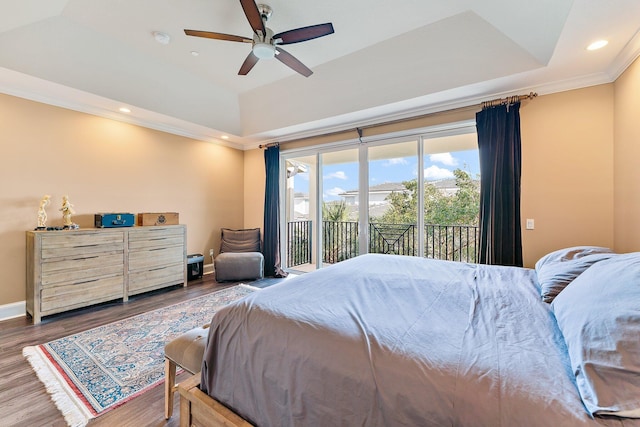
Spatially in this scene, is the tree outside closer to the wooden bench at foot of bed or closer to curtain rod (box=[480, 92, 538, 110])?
curtain rod (box=[480, 92, 538, 110])

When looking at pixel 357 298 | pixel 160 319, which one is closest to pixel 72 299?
pixel 160 319

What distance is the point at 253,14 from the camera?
2070 mm

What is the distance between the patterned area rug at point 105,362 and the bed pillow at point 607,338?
2.41 m

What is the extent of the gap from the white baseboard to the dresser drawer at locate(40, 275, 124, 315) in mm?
545

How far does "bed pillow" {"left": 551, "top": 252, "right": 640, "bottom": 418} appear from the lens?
706mm

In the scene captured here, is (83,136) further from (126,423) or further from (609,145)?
(609,145)

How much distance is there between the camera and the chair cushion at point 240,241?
196 inches

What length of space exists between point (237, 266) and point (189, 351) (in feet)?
9.88

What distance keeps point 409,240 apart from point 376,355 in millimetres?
3284

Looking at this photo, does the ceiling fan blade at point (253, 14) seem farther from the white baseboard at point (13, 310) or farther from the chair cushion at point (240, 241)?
the white baseboard at point (13, 310)

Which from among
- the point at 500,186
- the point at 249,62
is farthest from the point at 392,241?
the point at 249,62

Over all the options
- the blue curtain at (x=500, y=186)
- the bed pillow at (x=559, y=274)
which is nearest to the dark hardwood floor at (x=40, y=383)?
the bed pillow at (x=559, y=274)

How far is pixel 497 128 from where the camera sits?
9.99 feet

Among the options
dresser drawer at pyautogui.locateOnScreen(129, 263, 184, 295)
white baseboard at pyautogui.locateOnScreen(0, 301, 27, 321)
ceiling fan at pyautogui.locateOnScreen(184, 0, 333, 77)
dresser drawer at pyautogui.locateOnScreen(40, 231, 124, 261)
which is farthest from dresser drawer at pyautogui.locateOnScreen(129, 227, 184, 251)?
ceiling fan at pyautogui.locateOnScreen(184, 0, 333, 77)
